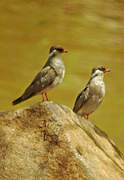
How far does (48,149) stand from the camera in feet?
8.60

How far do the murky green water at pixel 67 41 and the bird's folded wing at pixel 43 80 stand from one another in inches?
176

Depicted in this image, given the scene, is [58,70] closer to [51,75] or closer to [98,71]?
[51,75]

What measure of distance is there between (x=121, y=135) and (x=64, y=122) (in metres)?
5.53

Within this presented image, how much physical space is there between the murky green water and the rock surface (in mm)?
5553

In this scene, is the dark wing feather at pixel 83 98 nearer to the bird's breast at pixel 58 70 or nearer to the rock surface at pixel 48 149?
the bird's breast at pixel 58 70

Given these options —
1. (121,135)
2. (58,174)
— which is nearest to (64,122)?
(58,174)

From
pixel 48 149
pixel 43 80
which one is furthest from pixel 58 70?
pixel 48 149

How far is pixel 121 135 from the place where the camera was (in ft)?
26.1

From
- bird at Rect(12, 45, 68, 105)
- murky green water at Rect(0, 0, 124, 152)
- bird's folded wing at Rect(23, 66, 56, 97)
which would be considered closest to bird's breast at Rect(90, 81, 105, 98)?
bird at Rect(12, 45, 68, 105)

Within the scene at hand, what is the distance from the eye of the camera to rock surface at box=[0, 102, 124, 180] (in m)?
2.56

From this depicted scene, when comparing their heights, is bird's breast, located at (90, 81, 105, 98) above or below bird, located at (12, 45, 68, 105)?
below

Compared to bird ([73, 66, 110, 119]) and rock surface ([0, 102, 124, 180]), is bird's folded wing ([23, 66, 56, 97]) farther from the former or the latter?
rock surface ([0, 102, 124, 180])

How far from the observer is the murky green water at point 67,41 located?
878cm

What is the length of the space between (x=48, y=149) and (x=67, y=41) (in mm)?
7361
